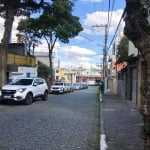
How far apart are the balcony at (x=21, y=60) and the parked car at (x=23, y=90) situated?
1261cm

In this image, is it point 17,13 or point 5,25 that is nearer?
point 5,25

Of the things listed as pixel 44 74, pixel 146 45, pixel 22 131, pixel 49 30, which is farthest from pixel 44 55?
pixel 146 45

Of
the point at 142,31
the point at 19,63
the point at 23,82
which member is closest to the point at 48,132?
the point at 142,31

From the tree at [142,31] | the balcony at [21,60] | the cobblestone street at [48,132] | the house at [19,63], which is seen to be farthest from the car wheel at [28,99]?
the tree at [142,31]

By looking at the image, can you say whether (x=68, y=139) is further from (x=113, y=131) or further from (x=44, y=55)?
(x=44, y=55)

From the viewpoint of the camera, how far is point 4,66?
1158 inches

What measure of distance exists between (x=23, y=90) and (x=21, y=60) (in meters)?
20.2

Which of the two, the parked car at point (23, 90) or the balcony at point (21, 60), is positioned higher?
the balcony at point (21, 60)

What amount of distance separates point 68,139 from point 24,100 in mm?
13618

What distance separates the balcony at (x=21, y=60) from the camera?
41188 mm

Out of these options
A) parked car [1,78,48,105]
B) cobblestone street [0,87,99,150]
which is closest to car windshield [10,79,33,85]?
parked car [1,78,48,105]

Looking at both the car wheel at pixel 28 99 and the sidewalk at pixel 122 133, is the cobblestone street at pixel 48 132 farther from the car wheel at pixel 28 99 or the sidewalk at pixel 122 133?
the car wheel at pixel 28 99

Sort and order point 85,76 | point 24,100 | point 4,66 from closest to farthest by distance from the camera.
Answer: point 24,100 < point 4,66 < point 85,76

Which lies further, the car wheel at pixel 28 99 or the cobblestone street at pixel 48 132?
the car wheel at pixel 28 99
